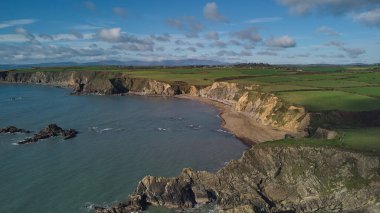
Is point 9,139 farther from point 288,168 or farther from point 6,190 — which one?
point 288,168

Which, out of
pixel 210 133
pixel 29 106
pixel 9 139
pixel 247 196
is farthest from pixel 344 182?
pixel 29 106

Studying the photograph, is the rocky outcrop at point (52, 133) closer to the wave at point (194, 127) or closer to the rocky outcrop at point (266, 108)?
the wave at point (194, 127)

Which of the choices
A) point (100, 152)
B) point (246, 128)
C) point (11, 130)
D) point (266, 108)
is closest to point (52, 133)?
point (11, 130)

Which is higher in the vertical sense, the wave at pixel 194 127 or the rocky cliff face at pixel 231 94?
the rocky cliff face at pixel 231 94

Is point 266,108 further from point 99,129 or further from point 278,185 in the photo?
point 278,185

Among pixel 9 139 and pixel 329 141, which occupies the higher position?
pixel 329 141

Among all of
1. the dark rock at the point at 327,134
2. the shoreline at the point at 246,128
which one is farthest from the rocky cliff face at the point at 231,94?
the dark rock at the point at 327,134

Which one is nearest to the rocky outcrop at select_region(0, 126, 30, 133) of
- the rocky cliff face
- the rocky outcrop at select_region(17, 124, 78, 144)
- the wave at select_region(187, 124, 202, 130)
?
the rocky outcrop at select_region(17, 124, 78, 144)
